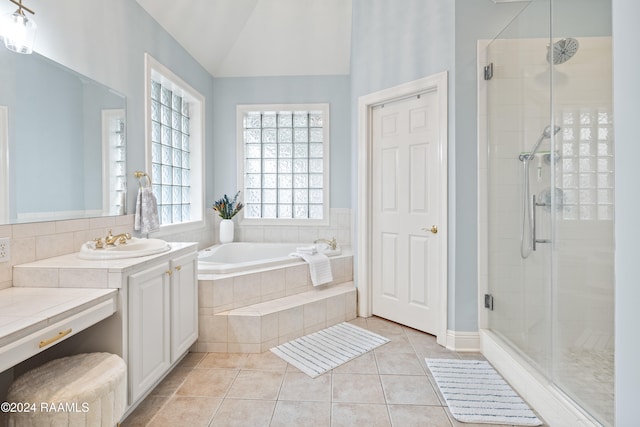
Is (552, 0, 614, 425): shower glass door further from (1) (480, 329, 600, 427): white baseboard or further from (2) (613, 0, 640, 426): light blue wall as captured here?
(2) (613, 0, 640, 426): light blue wall

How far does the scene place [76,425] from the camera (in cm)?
122

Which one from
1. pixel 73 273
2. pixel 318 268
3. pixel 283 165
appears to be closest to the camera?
pixel 73 273

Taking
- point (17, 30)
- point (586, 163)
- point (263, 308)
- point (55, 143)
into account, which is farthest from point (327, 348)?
point (17, 30)

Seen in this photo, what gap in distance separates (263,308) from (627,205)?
2279 mm

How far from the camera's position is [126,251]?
Result: 75.1 inches

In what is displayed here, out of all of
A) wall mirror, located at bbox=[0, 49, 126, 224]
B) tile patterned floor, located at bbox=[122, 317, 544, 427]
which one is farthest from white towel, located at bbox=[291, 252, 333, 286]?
wall mirror, located at bbox=[0, 49, 126, 224]

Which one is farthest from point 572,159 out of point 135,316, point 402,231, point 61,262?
point 61,262

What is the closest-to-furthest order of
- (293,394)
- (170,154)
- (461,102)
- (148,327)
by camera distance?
(148,327) → (293,394) → (461,102) → (170,154)

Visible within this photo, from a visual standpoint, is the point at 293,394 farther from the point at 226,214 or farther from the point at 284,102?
the point at 284,102

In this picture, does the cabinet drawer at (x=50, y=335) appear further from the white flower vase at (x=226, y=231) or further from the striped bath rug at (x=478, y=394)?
the white flower vase at (x=226, y=231)

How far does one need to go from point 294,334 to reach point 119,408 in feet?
4.88

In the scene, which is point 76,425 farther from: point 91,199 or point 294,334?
point 294,334

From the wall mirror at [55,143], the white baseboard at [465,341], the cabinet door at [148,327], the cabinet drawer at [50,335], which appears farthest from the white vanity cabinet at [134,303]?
the white baseboard at [465,341]

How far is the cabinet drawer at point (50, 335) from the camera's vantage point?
1.06m
